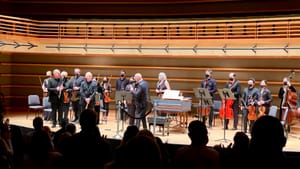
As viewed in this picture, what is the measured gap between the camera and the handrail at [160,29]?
1212cm

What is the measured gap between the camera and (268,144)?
81.7 inches

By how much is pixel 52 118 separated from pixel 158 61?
15.1 feet

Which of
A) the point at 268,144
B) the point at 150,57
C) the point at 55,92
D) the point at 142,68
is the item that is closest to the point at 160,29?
the point at 150,57

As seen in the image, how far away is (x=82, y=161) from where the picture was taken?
2.76 m

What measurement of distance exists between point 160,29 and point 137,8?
76.9 inches

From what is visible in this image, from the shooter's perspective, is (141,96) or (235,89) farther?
(235,89)

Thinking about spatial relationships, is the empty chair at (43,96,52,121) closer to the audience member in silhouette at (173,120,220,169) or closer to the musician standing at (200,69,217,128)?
the musician standing at (200,69,217,128)

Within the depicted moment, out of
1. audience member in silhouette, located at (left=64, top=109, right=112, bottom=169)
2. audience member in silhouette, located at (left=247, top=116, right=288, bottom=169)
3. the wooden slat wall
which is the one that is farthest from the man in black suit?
audience member in silhouette, located at (left=247, top=116, right=288, bottom=169)

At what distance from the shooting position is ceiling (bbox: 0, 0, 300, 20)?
13.7 meters

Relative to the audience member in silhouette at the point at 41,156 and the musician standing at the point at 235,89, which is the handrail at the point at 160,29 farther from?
the audience member in silhouette at the point at 41,156

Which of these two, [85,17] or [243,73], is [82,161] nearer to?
[243,73]

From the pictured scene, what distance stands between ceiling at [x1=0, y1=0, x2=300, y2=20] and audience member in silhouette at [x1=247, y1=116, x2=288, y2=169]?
Answer: 479 inches

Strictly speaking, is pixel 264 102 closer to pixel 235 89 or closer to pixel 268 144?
pixel 235 89

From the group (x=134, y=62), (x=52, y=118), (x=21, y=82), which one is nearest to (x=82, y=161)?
(x=52, y=118)
